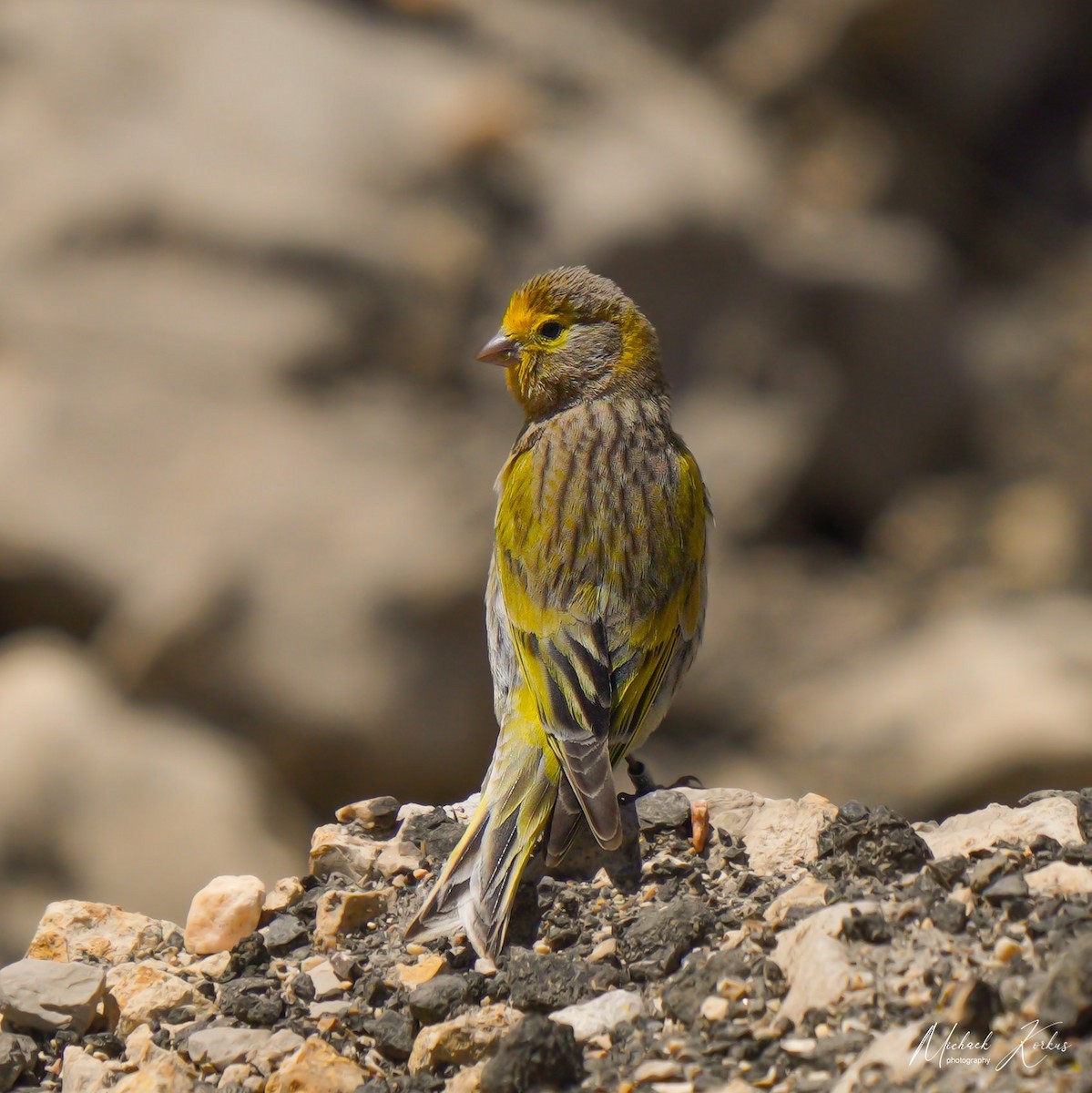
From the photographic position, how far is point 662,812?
3982mm

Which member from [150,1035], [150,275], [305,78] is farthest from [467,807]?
[305,78]

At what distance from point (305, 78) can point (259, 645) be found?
5.43m

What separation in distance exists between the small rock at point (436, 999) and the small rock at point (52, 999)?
779 mm

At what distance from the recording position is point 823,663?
14367 mm

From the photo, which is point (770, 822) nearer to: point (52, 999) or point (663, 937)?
point (663, 937)

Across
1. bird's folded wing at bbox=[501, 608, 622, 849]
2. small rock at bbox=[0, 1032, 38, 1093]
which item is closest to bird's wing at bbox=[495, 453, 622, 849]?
bird's folded wing at bbox=[501, 608, 622, 849]

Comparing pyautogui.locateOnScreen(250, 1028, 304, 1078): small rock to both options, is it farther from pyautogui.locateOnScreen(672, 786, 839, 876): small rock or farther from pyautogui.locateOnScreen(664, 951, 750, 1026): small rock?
pyautogui.locateOnScreen(672, 786, 839, 876): small rock

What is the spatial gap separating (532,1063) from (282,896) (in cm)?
124

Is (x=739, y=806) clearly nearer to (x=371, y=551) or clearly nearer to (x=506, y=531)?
(x=506, y=531)

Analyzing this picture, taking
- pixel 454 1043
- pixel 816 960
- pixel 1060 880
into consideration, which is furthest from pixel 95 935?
pixel 1060 880

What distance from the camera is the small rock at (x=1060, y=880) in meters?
3.24

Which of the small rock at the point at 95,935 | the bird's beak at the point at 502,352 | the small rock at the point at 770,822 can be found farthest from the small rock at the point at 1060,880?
the bird's beak at the point at 502,352

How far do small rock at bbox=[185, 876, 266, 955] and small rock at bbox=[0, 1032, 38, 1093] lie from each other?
48 cm

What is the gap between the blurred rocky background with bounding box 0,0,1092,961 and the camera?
40.7 feet
